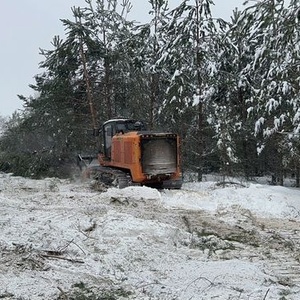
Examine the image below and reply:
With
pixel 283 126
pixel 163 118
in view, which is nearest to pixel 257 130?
pixel 283 126

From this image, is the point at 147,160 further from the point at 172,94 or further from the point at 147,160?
the point at 172,94

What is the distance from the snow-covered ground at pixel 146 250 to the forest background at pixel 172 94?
14.7 feet

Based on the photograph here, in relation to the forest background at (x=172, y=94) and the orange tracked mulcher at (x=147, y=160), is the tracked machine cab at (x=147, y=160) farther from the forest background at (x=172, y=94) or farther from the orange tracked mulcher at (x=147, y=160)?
the forest background at (x=172, y=94)

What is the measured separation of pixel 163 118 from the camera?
2091 cm

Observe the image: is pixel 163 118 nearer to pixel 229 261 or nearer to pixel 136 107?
pixel 136 107

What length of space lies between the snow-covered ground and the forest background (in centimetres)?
449

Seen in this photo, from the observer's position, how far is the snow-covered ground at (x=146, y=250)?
4.76 meters

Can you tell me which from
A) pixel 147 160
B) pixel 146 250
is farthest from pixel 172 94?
pixel 146 250

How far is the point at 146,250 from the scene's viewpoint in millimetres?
6395

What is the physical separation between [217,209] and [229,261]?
4661 millimetres

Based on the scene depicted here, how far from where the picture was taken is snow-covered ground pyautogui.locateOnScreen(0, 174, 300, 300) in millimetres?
4762

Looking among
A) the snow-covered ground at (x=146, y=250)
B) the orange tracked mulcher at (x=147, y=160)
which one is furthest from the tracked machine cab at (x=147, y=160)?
the snow-covered ground at (x=146, y=250)

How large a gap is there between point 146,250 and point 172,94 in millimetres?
12005

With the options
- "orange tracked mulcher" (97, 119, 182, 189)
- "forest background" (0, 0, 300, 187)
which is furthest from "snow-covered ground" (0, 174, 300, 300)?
"forest background" (0, 0, 300, 187)
